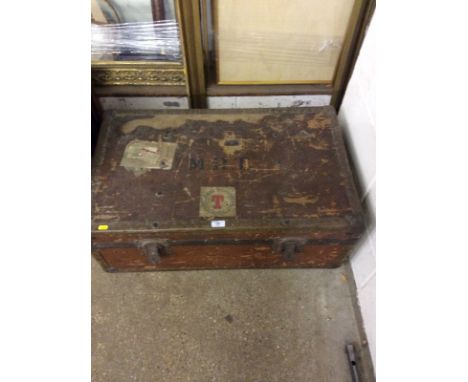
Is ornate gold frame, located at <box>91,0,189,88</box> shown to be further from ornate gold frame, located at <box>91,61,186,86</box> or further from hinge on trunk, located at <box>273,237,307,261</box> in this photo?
hinge on trunk, located at <box>273,237,307,261</box>

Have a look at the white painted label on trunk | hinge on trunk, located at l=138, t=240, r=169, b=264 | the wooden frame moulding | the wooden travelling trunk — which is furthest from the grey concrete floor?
the wooden frame moulding

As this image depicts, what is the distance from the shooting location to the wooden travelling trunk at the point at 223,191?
1024mm

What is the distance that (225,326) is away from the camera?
1205mm

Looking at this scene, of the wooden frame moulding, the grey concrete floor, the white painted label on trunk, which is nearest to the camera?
the white painted label on trunk

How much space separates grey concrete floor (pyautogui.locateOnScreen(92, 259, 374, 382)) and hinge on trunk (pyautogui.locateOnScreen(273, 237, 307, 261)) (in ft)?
0.73

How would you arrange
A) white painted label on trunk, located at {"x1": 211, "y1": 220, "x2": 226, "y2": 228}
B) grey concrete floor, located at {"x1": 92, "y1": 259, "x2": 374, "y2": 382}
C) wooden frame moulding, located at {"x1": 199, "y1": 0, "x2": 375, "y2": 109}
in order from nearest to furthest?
white painted label on trunk, located at {"x1": 211, "y1": 220, "x2": 226, "y2": 228} → grey concrete floor, located at {"x1": 92, "y1": 259, "x2": 374, "y2": 382} → wooden frame moulding, located at {"x1": 199, "y1": 0, "x2": 375, "y2": 109}

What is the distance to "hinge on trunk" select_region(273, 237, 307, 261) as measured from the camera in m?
1.06

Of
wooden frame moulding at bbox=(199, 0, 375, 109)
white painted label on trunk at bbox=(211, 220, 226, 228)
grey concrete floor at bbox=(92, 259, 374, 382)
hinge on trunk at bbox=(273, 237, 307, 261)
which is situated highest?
wooden frame moulding at bbox=(199, 0, 375, 109)

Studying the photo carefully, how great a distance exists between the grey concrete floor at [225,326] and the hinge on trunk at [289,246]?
222 millimetres

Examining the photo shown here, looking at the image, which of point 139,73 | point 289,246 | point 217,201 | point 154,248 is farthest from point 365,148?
point 139,73
